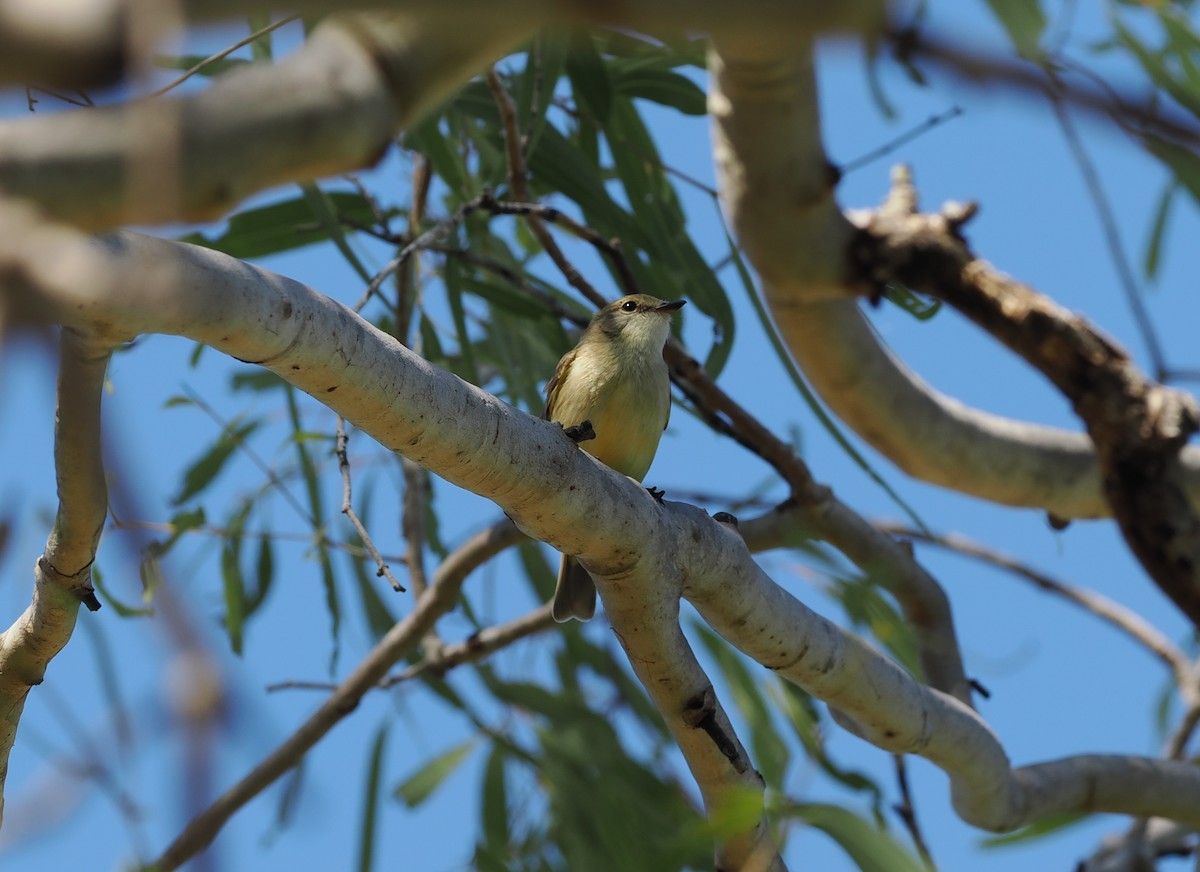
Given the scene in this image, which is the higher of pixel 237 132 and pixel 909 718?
pixel 909 718

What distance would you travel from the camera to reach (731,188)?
2.41m

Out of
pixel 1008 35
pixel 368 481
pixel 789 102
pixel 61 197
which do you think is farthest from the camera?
pixel 368 481

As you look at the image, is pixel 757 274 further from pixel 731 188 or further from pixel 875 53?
pixel 875 53

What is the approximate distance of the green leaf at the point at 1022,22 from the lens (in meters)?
1.63

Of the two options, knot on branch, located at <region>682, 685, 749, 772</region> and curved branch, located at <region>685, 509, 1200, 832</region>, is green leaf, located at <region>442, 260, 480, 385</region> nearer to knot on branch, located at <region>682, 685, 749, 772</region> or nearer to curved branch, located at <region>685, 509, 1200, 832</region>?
curved branch, located at <region>685, 509, 1200, 832</region>

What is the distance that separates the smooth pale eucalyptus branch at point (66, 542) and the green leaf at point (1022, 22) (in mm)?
1206

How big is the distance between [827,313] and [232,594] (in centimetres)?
194

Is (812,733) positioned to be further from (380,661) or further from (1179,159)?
(1179,159)

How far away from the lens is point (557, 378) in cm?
391

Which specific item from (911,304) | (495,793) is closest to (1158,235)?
(911,304)

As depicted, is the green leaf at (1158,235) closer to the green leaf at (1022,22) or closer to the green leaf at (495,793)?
the green leaf at (1022,22)

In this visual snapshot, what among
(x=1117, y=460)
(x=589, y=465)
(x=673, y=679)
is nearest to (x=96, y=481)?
(x=589, y=465)

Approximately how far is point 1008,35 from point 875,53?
3.24 feet

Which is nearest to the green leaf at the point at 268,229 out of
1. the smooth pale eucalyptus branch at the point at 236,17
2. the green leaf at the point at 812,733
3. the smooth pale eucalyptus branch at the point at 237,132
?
the green leaf at the point at 812,733
